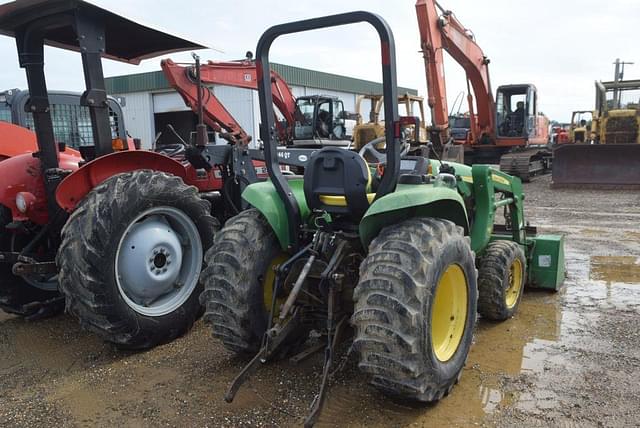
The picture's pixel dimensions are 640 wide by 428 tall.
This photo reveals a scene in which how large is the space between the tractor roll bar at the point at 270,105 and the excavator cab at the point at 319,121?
34.2ft

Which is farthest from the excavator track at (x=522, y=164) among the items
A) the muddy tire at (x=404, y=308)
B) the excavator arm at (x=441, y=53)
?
the muddy tire at (x=404, y=308)

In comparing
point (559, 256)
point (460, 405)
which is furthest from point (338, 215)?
point (559, 256)

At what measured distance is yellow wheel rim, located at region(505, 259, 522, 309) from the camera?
454 cm

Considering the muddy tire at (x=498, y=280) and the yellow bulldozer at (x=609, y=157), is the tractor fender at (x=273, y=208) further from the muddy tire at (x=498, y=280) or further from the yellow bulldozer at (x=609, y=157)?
the yellow bulldozer at (x=609, y=157)

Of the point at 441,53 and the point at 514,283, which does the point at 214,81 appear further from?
the point at 514,283

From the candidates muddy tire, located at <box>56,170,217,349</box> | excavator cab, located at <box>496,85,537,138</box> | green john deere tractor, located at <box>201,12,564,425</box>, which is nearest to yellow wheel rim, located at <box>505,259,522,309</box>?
green john deere tractor, located at <box>201,12,564,425</box>

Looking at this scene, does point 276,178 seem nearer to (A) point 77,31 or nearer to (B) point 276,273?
(B) point 276,273

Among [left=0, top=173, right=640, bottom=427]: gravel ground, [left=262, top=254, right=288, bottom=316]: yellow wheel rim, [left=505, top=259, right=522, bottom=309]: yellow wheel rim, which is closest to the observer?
[left=0, top=173, right=640, bottom=427]: gravel ground

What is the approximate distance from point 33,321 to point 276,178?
2.78 m

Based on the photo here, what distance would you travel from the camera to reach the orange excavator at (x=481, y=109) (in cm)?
1240

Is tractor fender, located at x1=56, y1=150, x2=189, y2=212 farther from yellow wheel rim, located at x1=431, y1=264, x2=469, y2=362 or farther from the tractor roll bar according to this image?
yellow wheel rim, located at x1=431, y1=264, x2=469, y2=362

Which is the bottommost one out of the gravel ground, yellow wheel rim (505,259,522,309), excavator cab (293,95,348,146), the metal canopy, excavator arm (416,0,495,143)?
the gravel ground

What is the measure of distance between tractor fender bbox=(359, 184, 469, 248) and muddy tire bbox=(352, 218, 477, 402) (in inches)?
3.5

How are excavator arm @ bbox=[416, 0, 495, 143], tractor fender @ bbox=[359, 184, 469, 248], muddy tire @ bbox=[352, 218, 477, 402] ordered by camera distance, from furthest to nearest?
excavator arm @ bbox=[416, 0, 495, 143], tractor fender @ bbox=[359, 184, 469, 248], muddy tire @ bbox=[352, 218, 477, 402]
